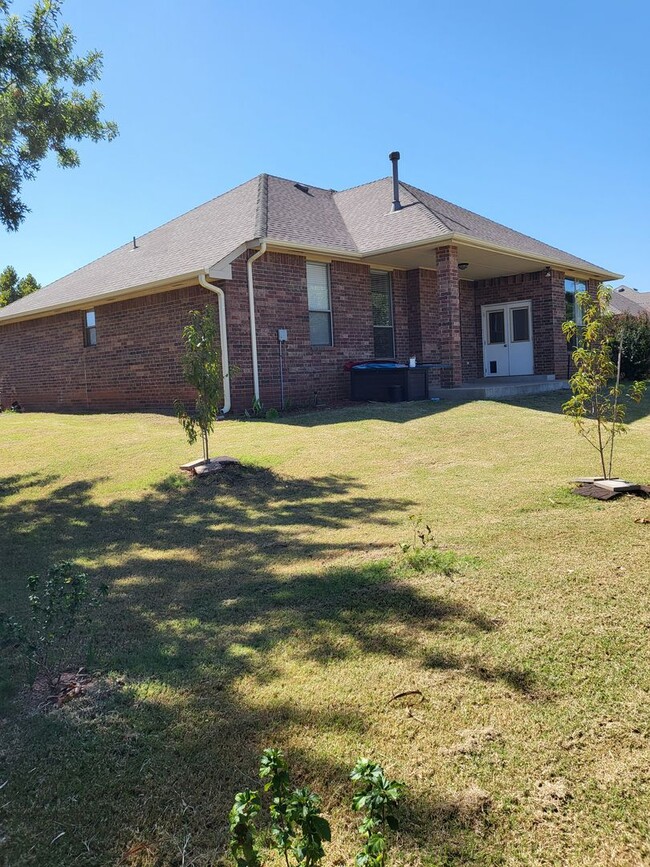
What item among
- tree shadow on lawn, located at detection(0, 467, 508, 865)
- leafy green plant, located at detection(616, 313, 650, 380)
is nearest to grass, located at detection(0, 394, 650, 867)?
tree shadow on lawn, located at detection(0, 467, 508, 865)

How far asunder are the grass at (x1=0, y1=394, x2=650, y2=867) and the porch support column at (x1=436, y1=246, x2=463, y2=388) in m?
7.89

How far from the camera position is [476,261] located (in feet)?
55.7

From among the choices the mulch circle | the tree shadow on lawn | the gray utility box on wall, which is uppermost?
the gray utility box on wall

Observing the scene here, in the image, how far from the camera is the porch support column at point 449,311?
14.4m

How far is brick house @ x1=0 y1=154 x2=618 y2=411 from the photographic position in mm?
13883

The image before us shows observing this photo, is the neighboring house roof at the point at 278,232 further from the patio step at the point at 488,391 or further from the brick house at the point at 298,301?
the patio step at the point at 488,391

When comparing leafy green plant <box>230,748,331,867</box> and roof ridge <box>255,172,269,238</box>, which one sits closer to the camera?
leafy green plant <box>230,748,331,867</box>

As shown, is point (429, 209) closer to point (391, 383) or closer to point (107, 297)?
point (391, 383)

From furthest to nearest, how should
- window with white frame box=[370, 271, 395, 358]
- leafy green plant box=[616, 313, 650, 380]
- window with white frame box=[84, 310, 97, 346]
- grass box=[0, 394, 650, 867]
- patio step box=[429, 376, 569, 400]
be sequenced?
leafy green plant box=[616, 313, 650, 380] → window with white frame box=[84, 310, 97, 346] → window with white frame box=[370, 271, 395, 358] → patio step box=[429, 376, 569, 400] → grass box=[0, 394, 650, 867]

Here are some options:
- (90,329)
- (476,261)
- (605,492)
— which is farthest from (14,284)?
(605,492)

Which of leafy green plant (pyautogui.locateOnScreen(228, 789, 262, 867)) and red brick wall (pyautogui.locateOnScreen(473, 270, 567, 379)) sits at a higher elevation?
red brick wall (pyautogui.locateOnScreen(473, 270, 567, 379))

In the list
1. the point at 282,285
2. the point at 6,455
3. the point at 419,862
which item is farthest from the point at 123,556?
the point at 282,285

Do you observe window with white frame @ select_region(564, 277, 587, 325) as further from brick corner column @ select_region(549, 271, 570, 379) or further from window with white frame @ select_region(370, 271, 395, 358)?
window with white frame @ select_region(370, 271, 395, 358)

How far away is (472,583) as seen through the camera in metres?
4.33
